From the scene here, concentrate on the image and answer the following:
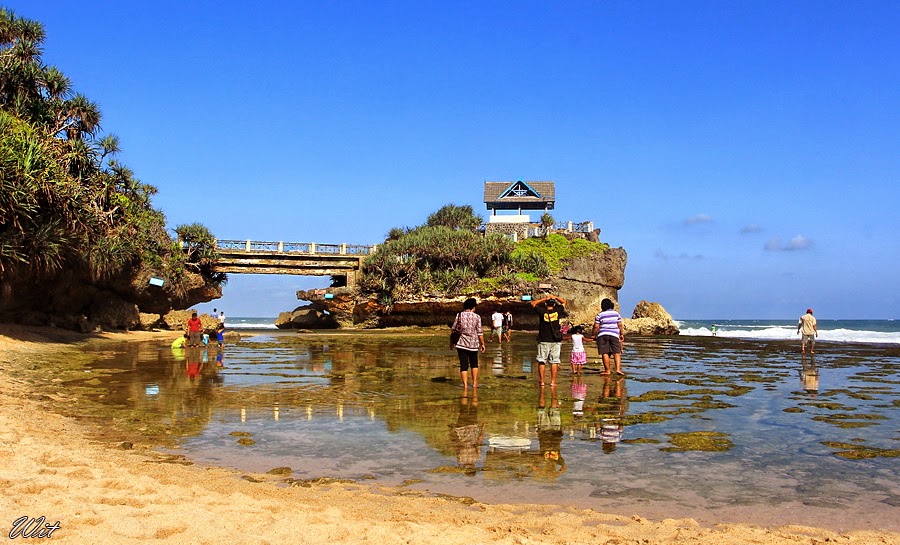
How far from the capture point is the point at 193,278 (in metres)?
38.4

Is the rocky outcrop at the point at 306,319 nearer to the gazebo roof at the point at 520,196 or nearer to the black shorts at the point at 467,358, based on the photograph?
the gazebo roof at the point at 520,196

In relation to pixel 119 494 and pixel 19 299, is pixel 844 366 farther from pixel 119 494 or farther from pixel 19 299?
pixel 19 299

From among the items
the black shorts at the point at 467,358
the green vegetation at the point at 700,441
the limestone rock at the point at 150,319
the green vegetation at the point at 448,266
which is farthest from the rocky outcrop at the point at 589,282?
the green vegetation at the point at 700,441

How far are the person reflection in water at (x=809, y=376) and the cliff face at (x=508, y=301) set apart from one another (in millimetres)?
22207

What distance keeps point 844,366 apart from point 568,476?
16.5m

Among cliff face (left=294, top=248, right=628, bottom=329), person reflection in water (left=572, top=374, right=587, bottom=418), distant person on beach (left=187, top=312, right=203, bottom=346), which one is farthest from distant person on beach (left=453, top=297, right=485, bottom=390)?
cliff face (left=294, top=248, right=628, bottom=329)

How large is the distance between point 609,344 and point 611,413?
4.94m

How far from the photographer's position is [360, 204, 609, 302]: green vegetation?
41.7m

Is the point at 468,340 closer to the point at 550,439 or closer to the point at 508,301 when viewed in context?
the point at 550,439

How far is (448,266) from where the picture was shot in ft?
143

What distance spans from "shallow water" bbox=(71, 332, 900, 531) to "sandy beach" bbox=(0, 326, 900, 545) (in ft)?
1.12

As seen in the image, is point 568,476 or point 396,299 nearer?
point 568,476

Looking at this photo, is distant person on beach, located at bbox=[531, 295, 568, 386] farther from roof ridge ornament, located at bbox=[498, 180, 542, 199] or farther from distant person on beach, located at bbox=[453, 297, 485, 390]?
roof ridge ornament, located at bbox=[498, 180, 542, 199]

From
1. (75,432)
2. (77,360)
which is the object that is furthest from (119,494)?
(77,360)
